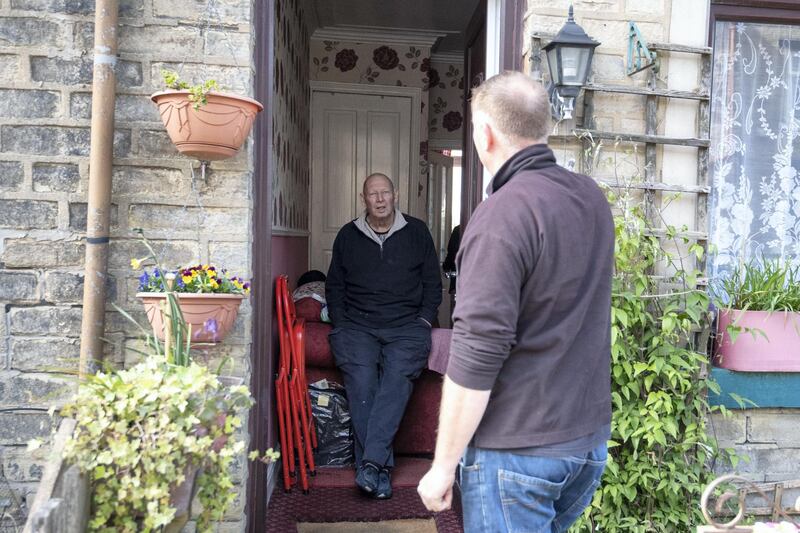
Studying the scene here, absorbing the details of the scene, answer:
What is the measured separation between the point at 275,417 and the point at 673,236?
2.06 metres

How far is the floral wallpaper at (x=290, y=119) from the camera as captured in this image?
13.1 ft

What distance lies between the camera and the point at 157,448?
1.45 meters

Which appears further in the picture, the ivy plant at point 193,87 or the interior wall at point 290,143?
the interior wall at point 290,143

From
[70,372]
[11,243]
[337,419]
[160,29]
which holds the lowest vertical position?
[337,419]

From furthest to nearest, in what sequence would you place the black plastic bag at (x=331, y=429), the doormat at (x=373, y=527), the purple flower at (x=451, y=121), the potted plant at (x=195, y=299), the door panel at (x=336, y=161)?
the purple flower at (x=451, y=121), the door panel at (x=336, y=161), the black plastic bag at (x=331, y=429), the doormat at (x=373, y=527), the potted plant at (x=195, y=299)

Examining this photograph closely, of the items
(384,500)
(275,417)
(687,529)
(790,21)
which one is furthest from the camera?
(275,417)

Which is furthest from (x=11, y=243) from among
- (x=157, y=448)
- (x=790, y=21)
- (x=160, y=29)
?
(x=790, y=21)

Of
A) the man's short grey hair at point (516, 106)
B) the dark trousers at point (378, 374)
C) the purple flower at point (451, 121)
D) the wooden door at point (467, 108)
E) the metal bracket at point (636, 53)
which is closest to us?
the man's short grey hair at point (516, 106)

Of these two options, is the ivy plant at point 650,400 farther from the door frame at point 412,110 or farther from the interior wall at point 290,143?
the door frame at point 412,110

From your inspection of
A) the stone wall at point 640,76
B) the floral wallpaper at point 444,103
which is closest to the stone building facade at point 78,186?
the stone wall at point 640,76

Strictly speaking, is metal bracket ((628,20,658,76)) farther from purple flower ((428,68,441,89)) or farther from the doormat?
purple flower ((428,68,441,89))

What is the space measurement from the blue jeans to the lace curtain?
1.92 m

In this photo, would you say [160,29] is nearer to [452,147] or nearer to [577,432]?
[577,432]

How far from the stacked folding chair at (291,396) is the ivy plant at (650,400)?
147cm
